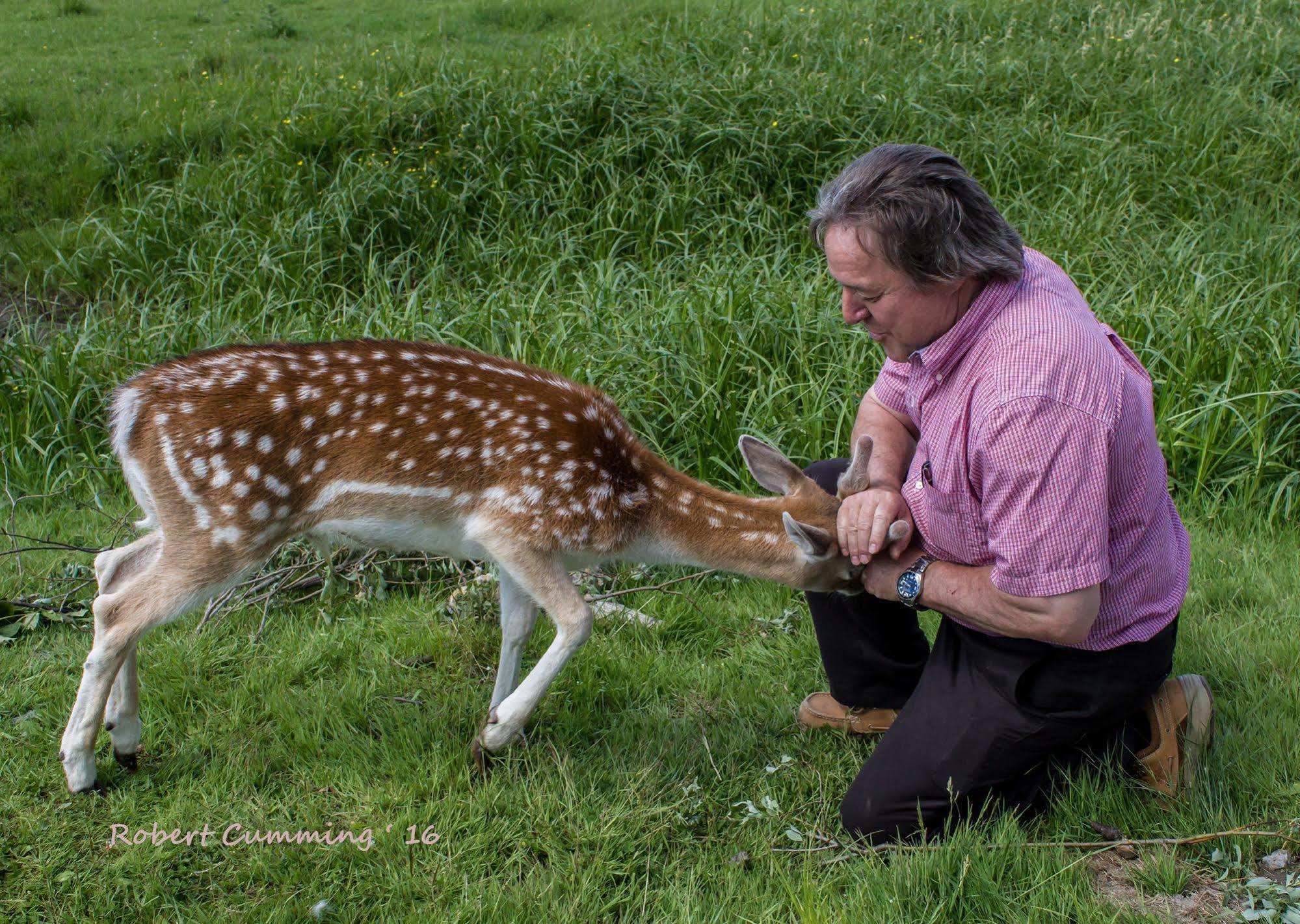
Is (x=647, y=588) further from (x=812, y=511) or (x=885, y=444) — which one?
(x=885, y=444)

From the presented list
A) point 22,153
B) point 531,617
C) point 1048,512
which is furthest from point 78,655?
point 22,153

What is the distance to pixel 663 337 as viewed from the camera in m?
5.80

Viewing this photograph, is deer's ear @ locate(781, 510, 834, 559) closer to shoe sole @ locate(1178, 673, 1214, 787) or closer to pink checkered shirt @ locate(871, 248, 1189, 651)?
pink checkered shirt @ locate(871, 248, 1189, 651)

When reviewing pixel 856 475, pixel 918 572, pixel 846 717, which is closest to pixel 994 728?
pixel 918 572

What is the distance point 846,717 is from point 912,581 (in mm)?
753

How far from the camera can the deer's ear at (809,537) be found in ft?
11.3

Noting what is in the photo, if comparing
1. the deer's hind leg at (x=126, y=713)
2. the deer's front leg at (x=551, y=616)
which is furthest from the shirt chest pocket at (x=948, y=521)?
the deer's hind leg at (x=126, y=713)

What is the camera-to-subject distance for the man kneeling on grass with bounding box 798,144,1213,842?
2.81 m

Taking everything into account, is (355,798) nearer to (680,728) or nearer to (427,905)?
(427,905)

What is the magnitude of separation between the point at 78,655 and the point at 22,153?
18.8ft

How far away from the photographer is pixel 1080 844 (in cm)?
313

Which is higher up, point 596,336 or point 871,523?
point 871,523

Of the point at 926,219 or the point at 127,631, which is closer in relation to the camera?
the point at 926,219

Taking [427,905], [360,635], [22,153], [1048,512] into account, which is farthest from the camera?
[22,153]
